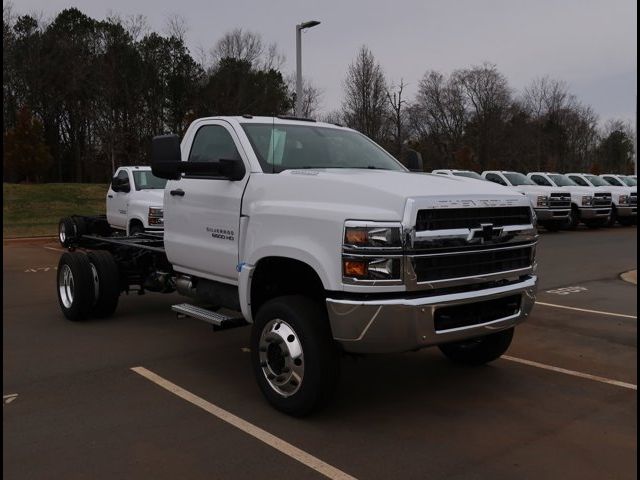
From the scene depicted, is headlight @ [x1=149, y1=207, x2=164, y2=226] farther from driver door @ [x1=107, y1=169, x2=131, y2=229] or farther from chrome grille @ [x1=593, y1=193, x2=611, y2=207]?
chrome grille @ [x1=593, y1=193, x2=611, y2=207]

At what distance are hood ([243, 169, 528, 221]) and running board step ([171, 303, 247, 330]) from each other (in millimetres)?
916

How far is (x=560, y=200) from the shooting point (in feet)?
70.4

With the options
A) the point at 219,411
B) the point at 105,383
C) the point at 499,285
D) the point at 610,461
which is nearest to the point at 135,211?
the point at 105,383

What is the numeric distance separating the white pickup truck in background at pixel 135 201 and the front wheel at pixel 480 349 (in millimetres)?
7575

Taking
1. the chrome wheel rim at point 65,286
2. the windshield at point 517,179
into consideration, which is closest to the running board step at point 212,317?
the chrome wheel rim at point 65,286

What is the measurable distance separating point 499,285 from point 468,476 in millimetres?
1484

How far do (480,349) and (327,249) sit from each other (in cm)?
229

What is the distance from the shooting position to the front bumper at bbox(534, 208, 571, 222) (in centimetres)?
2111

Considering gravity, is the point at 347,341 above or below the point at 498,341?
above

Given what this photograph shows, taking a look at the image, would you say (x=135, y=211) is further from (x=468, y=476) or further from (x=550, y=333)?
(x=468, y=476)

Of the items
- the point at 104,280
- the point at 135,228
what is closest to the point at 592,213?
the point at 135,228

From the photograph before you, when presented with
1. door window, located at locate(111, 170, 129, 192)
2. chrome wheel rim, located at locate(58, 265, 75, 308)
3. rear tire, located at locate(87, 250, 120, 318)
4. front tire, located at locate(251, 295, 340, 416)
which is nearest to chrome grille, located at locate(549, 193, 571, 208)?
door window, located at locate(111, 170, 129, 192)

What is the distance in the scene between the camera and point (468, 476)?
362cm

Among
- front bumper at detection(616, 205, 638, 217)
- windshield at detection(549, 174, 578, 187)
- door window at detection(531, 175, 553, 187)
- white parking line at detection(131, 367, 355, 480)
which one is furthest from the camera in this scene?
windshield at detection(549, 174, 578, 187)
